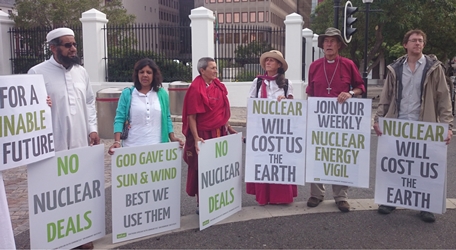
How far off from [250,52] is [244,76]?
2.94 ft

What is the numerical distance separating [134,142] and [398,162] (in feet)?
9.22

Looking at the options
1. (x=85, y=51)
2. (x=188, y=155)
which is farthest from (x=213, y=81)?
(x=85, y=51)

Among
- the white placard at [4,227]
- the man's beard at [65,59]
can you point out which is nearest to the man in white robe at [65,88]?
the man's beard at [65,59]

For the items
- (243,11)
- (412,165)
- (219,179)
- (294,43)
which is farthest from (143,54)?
(243,11)

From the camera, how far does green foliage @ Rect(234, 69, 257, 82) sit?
56.5 feet

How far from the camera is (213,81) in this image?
5.05 m

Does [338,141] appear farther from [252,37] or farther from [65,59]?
[252,37]

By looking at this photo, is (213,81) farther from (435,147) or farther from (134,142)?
(435,147)

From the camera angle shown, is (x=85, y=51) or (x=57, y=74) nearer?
(x=57, y=74)

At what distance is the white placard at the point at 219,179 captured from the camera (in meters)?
4.74

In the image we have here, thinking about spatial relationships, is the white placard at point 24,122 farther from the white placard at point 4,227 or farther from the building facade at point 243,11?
the building facade at point 243,11

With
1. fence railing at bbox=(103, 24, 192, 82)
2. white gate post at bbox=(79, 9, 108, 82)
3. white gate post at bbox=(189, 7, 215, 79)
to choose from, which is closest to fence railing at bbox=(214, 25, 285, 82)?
white gate post at bbox=(189, 7, 215, 79)

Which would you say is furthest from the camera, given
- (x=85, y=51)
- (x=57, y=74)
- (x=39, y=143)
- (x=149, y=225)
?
(x=85, y=51)

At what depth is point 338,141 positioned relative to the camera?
5.27m
